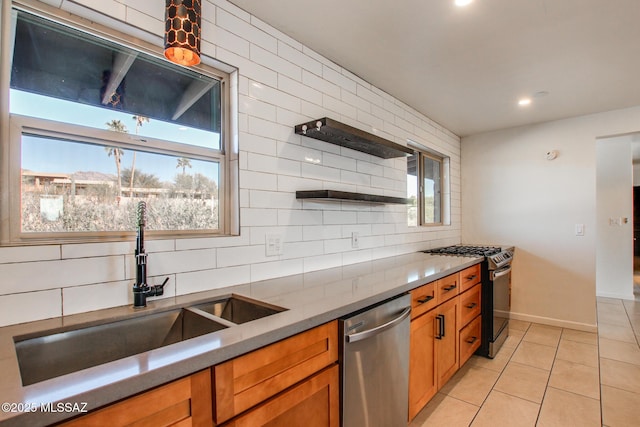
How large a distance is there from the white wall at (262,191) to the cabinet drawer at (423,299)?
62cm

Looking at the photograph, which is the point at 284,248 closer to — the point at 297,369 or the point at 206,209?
the point at 206,209

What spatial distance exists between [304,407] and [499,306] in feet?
8.26

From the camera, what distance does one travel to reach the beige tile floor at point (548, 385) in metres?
1.96

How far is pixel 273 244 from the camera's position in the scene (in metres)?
1.82

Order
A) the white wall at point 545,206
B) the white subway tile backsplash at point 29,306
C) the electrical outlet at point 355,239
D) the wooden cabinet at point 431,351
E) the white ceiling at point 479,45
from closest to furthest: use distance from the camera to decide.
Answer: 1. the white subway tile backsplash at point 29,306
2. the white ceiling at point 479,45
3. the wooden cabinet at point 431,351
4. the electrical outlet at point 355,239
5. the white wall at point 545,206

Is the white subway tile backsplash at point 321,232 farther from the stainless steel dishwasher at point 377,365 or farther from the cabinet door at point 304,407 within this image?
the cabinet door at point 304,407

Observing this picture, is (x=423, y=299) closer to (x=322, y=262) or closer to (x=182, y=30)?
(x=322, y=262)

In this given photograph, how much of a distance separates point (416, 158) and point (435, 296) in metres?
1.93

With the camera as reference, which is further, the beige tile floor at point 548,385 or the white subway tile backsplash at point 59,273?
the beige tile floor at point 548,385

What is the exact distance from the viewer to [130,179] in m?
1.40

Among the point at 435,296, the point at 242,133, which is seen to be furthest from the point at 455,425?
the point at 242,133

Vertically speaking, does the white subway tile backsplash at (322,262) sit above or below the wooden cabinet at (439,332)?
above

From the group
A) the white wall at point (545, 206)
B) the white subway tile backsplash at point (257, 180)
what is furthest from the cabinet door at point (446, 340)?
the white wall at point (545, 206)

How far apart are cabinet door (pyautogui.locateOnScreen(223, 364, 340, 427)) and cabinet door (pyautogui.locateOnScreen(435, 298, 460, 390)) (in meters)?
1.06
